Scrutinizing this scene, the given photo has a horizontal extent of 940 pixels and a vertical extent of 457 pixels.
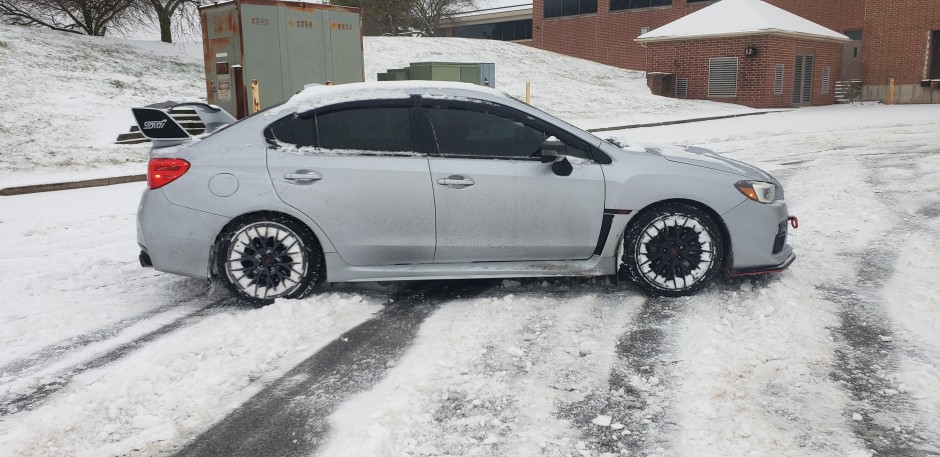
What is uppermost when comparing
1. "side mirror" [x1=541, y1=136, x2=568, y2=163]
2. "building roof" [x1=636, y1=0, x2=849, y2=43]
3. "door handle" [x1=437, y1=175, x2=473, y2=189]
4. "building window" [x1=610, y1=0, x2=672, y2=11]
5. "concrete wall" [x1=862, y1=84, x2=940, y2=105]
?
"building window" [x1=610, y1=0, x2=672, y2=11]

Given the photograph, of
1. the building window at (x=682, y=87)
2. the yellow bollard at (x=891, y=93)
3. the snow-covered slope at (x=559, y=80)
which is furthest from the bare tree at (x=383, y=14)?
the yellow bollard at (x=891, y=93)

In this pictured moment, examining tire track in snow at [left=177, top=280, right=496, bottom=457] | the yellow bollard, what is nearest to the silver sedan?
tire track in snow at [left=177, top=280, right=496, bottom=457]

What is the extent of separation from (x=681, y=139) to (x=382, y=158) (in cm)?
1299

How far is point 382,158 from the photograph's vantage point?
5.00m

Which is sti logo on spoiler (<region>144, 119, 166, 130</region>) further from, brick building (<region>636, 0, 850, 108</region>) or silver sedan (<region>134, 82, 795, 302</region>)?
brick building (<region>636, 0, 850, 108</region>)

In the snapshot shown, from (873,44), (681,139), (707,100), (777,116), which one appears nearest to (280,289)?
(681,139)

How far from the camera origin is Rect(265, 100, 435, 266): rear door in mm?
4922

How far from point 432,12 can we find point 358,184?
48.9 m

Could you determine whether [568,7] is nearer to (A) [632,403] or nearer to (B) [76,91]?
(B) [76,91]

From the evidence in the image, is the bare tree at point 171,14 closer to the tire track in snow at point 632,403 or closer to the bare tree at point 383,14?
the bare tree at point 383,14

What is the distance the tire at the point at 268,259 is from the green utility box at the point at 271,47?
11.8 m

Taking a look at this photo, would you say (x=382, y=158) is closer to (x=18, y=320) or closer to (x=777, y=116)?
(x=18, y=320)

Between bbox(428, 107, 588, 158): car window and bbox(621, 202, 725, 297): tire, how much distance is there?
69cm

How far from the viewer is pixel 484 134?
511cm
